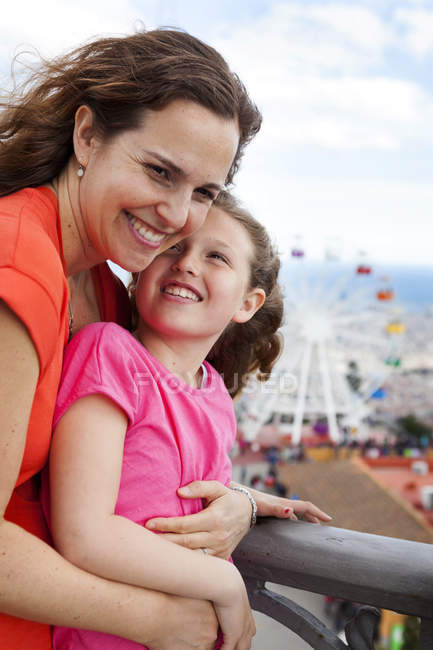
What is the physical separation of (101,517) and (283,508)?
1.24ft

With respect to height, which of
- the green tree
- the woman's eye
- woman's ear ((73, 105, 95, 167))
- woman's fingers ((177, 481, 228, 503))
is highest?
woman's ear ((73, 105, 95, 167))

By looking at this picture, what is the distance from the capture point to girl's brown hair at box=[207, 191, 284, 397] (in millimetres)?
1260

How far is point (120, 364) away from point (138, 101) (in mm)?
370

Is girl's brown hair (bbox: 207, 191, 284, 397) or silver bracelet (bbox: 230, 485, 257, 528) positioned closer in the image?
silver bracelet (bbox: 230, 485, 257, 528)

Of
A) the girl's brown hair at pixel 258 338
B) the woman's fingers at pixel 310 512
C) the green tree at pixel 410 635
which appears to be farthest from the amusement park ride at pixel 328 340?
the woman's fingers at pixel 310 512

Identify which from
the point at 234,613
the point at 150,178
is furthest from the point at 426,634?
the point at 150,178

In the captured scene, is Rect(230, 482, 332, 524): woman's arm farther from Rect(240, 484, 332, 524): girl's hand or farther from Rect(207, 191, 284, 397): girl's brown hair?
Rect(207, 191, 284, 397): girl's brown hair

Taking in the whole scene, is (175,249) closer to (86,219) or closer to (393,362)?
(86,219)

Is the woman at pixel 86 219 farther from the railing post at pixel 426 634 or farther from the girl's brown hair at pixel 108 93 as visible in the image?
the railing post at pixel 426 634

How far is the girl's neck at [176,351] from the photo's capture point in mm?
1062

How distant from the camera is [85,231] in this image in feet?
3.15

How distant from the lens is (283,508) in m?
1.07

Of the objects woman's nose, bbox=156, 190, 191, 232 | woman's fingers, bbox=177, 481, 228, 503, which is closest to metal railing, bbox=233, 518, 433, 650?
woman's fingers, bbox=177, 481, 228, 503

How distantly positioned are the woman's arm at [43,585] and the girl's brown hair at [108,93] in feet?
1.12
